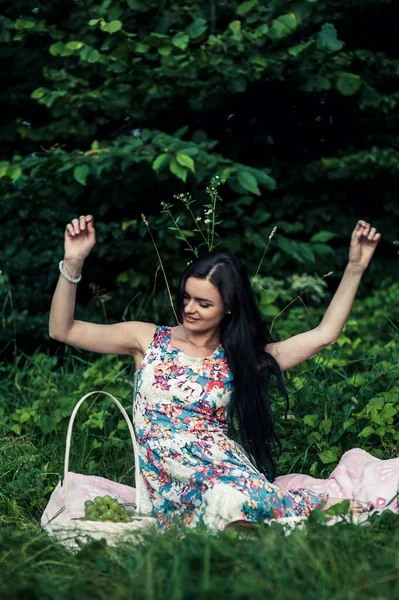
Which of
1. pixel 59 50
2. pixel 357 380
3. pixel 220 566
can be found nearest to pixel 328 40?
pixel 59 50

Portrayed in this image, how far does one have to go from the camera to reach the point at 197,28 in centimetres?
611

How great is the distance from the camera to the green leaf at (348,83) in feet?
22.2

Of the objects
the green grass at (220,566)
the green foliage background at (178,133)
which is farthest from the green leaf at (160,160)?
the green grass at (220,566)

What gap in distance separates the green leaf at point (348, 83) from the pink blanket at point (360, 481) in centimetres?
362

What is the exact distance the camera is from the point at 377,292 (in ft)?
24.9

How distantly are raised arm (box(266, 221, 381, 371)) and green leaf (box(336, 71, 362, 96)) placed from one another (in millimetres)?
3462

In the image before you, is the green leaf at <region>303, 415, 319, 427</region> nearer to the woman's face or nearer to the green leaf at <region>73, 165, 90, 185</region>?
the woman's face

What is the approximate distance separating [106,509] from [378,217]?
554cm

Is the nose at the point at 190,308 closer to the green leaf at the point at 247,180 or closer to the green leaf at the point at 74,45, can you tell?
the green leaf at the point at 247,180

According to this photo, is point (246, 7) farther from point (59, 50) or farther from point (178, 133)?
point (59, 50)

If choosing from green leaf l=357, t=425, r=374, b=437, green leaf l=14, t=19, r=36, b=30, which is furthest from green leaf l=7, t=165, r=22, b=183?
green leaf l=357, t=425, r=374, b=437

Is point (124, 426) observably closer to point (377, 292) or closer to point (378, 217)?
point (377, 292)

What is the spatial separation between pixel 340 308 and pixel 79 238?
1036 mm

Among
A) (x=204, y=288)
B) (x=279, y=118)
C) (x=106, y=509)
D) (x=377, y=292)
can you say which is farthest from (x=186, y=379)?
(x=279, y=118)
